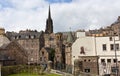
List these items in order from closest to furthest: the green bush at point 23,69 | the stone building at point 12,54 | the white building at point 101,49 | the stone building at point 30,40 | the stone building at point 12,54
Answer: the white building at point 101,49 < the green bush at point 23,69 < the stone building at point 12,54 < the stone building at point 12,54 < the stone building at point 30,40


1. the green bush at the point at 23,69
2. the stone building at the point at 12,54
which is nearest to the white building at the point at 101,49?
the green bush at the point at 23,69

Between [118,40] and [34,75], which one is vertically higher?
[118,40]

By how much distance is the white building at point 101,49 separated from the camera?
6556 cm

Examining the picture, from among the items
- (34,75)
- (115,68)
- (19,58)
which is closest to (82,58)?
(115,68)

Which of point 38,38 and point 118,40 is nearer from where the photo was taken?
point 118,40

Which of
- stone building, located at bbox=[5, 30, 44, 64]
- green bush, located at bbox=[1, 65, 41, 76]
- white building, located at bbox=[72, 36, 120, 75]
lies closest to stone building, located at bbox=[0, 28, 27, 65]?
green bush, located at bbox=[1, 65, 41, 76]

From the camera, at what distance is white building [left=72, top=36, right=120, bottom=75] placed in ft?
215

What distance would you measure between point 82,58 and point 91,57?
7.21 feet

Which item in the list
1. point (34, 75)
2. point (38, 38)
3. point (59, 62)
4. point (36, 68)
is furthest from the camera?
point (38, 38)

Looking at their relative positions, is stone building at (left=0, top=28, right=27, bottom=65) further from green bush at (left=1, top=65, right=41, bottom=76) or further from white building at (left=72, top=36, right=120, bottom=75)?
white building at (left=72, top=36, right=120, bottom=75)

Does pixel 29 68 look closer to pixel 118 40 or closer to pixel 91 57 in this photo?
pixel 91 57

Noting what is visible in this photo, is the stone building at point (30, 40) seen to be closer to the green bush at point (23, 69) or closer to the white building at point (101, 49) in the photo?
the green bush at point (23, 69)

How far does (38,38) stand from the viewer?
131250 mm

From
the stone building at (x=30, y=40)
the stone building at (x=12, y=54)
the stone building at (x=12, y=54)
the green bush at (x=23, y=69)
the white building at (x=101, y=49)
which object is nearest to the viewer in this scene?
the white building at (x=101, y=49)
